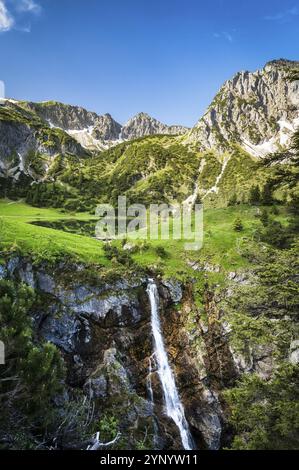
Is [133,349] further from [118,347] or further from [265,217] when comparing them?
[265,217]

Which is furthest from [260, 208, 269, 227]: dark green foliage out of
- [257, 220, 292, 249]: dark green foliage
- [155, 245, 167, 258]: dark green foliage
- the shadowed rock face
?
the shadowed rock face

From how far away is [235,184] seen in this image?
16288cm

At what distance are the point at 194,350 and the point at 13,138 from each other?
17300 centimetres

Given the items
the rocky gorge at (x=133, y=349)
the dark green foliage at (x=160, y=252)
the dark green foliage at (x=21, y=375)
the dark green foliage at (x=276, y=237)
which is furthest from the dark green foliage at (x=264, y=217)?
the dark green foliage at (x=21, y=375)

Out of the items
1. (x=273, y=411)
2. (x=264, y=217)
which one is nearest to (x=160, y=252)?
(x=264, y=217)

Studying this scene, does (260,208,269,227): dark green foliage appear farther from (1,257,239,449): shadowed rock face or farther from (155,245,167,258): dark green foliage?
(1,257,239,449): shadowed rock face

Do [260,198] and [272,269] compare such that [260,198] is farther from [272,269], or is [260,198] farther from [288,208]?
[272,269]

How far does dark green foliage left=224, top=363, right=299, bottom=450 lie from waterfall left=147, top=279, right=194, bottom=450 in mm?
11199

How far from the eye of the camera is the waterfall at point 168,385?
2928 cm

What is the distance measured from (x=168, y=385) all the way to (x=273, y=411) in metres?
14.3

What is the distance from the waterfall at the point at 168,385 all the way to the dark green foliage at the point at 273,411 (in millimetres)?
11199

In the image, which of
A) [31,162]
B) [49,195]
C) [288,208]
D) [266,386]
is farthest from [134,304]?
[31,162]

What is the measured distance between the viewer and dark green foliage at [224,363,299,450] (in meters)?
16.8

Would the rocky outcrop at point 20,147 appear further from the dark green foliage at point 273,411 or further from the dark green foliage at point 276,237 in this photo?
the dark green foliage at point 273,411
